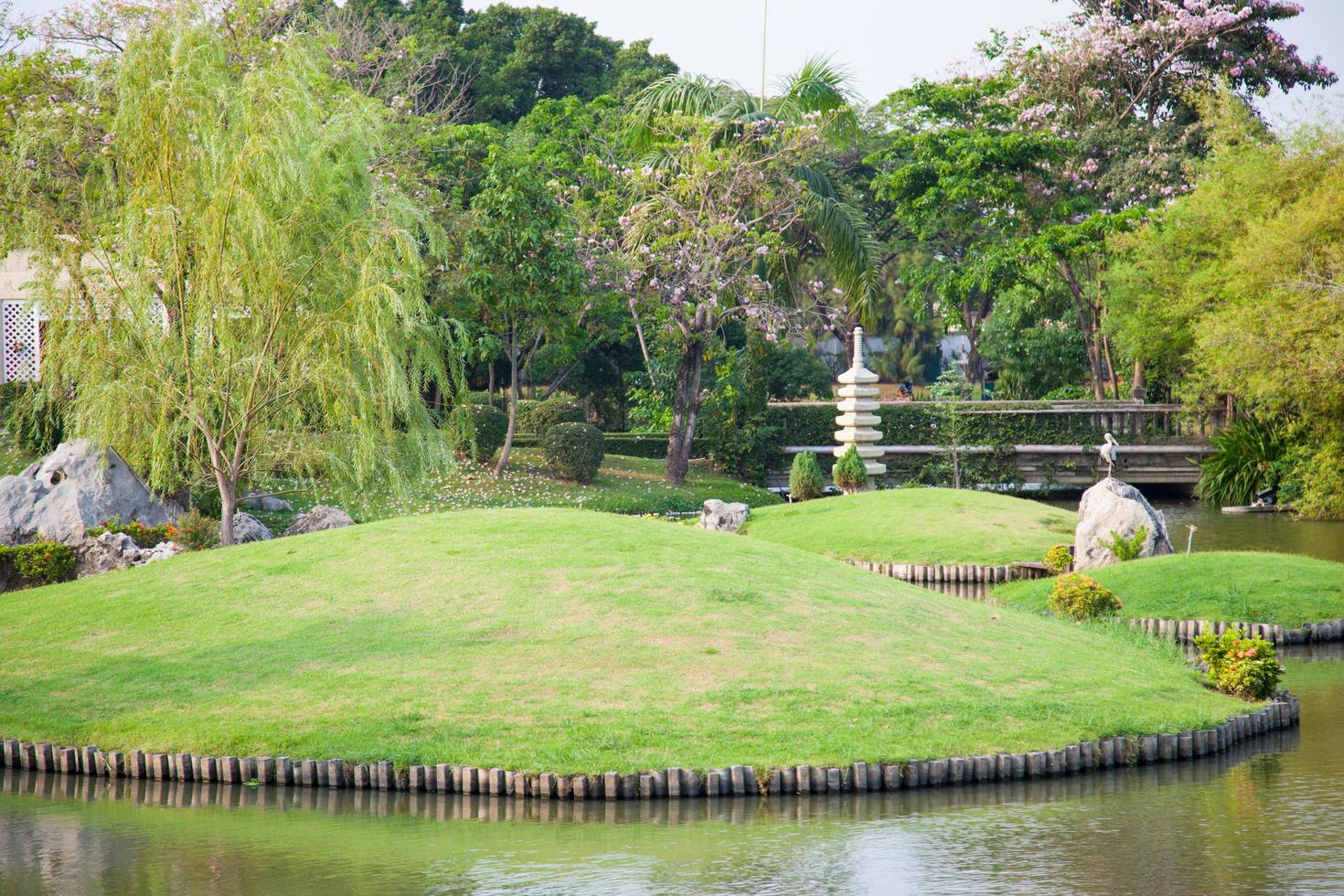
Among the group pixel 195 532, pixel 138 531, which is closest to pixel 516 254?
pixel 195 532

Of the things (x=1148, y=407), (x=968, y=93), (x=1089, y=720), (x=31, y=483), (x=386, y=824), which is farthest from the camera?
(x=968, y=93)

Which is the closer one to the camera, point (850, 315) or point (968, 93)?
point (850, 315)

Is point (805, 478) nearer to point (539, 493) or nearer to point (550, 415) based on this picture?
point (539, 493)

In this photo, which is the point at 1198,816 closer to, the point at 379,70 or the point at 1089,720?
the point at 1089,720

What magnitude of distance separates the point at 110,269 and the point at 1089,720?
603 inches

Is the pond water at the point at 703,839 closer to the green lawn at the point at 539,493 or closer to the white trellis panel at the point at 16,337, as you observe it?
the green lawn at the point at 539,493

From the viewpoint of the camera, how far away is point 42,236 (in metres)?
20.1

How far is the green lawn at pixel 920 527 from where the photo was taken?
23188 millimetres

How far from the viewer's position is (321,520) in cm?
2352

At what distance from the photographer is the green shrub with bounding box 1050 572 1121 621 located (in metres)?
16.8

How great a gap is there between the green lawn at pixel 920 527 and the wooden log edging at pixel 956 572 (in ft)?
0.88

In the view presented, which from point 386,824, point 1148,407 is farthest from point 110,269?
point 1148,407

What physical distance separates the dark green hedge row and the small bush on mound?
20.7 metres

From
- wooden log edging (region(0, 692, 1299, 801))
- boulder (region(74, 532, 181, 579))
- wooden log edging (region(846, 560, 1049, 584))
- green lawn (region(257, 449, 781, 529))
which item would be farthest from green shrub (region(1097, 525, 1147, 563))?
boulder (region(74, 532, 181, 579))
